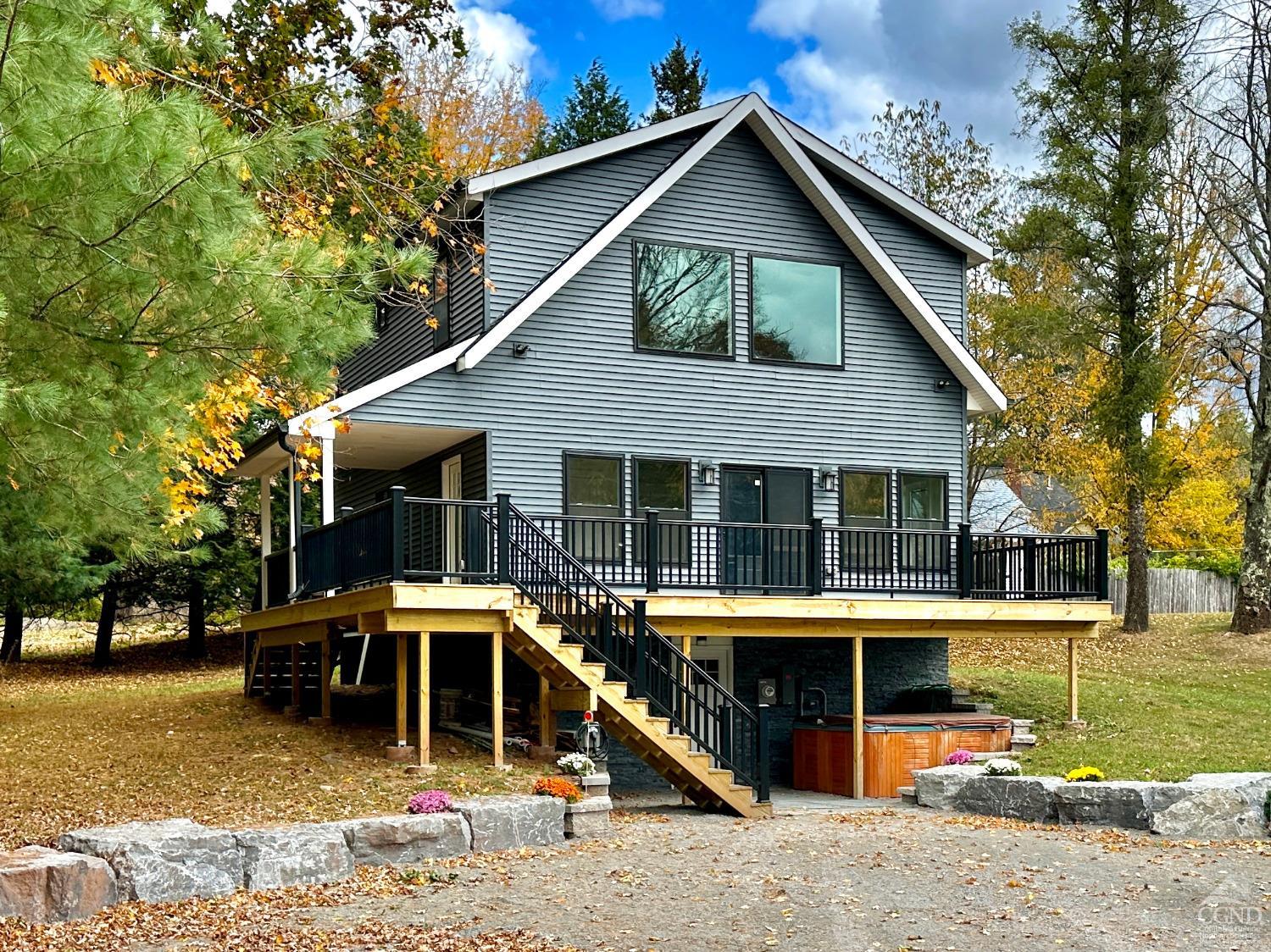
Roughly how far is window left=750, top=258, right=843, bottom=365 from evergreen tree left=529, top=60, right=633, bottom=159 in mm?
20609

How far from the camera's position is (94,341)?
344 inches

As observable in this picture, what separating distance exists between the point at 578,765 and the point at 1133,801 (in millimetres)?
5388

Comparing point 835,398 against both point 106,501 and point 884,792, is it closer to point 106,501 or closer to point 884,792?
point 884,792

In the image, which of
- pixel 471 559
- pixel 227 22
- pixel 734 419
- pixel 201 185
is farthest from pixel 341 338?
pixel 734 419

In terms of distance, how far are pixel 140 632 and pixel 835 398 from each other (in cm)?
2583

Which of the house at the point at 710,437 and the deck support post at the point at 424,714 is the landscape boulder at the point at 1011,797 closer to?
the house at the point at 710,437

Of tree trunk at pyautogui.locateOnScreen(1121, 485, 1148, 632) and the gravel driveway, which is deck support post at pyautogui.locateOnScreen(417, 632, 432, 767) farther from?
tree trunk at pyautogui.locateOnScreen(1121, 485, 1148, 632)

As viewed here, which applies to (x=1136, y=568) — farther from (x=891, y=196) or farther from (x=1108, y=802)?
(x=1108, y=802)

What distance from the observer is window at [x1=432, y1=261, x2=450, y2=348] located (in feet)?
63.4

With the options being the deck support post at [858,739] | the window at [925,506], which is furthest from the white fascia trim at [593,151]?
the deck support post at [858,739]

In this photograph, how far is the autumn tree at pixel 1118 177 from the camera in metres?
25.8

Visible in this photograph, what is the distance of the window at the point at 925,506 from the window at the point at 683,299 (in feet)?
11.4

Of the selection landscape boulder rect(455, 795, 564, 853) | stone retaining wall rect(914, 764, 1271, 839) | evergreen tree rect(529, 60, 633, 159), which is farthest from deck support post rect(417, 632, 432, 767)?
evergreen tree rect(529, 60, 633, 159)

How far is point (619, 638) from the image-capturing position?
597 inches
